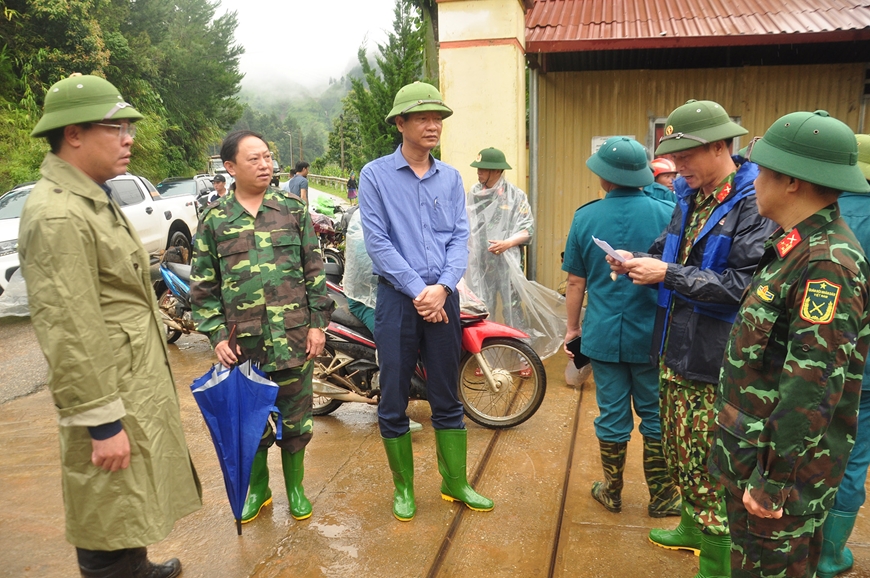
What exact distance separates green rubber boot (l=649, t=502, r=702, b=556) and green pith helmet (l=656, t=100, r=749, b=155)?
1.55 m

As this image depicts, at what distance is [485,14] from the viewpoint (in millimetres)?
5676

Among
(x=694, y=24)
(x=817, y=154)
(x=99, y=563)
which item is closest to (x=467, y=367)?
(x=99, y=563)

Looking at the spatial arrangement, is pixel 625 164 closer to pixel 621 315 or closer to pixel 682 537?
pixel 621 315

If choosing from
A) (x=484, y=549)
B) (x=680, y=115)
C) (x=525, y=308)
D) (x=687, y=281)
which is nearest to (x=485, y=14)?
(x=525, y=308)

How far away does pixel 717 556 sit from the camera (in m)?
2.53

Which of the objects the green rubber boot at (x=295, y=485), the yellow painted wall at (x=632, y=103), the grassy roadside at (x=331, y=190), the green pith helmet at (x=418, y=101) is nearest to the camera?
the green pith helmet at (x=418, y=101)

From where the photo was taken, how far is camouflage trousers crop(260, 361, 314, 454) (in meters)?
3.15

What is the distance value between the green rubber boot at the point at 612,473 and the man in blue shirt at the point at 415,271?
1.96 feet

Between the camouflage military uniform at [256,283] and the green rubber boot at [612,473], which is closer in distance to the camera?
the camouflage military uniform at [256,283]

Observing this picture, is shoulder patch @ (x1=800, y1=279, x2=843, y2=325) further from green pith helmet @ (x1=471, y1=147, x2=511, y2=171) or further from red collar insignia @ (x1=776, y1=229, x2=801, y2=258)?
green pith helmet @ (x1=471, y1=147, x2=511, y2=171)

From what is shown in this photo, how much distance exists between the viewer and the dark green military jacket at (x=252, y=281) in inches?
119

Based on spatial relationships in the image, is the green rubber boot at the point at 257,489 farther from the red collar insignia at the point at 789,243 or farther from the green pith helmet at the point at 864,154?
the green pith helmet at the point at 864,154

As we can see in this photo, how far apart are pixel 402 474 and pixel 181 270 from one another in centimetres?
388

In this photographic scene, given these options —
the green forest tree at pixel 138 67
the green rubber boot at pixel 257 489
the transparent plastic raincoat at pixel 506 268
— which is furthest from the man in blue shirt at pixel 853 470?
the green forest tree at pixel 138 67
